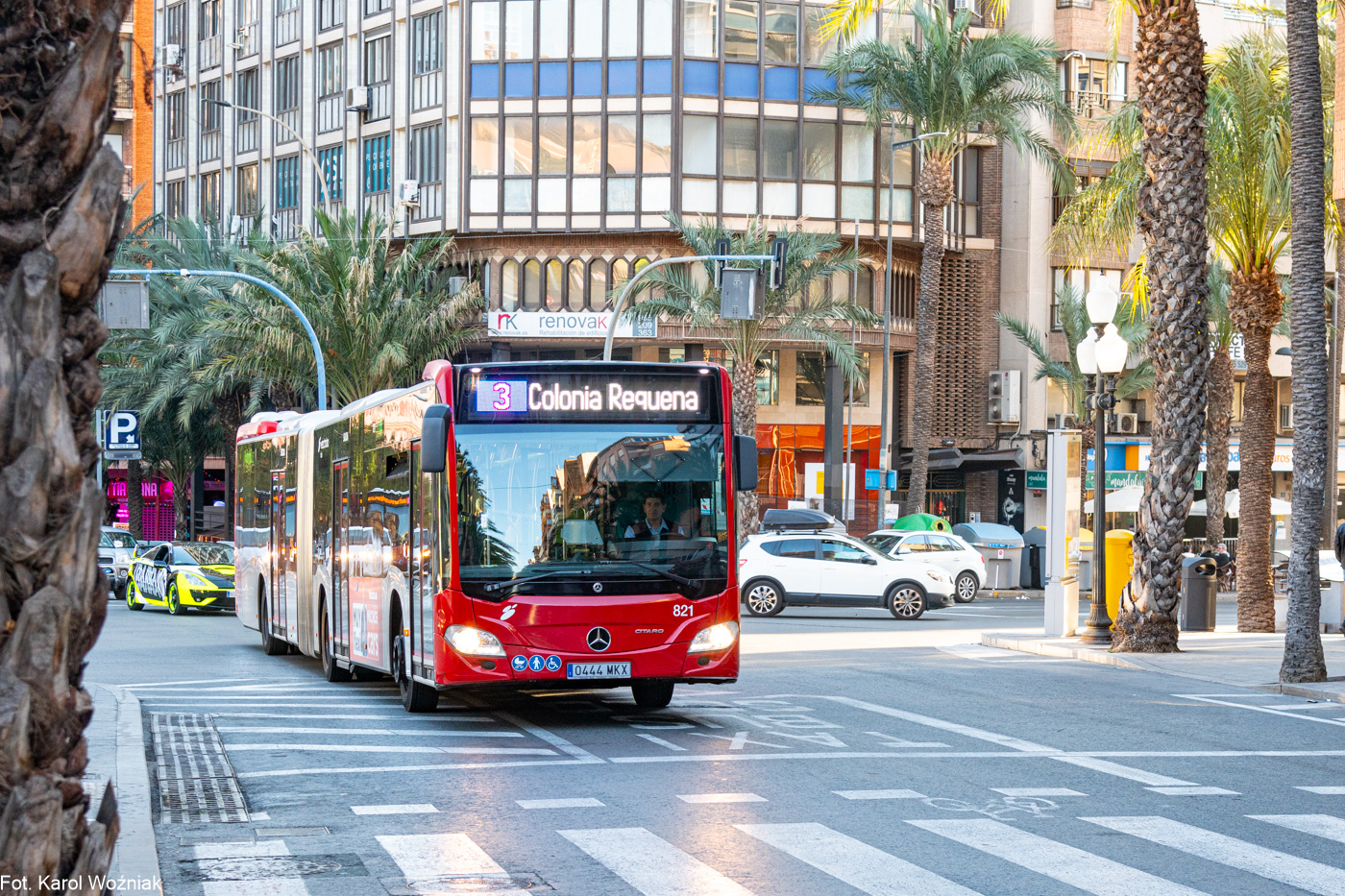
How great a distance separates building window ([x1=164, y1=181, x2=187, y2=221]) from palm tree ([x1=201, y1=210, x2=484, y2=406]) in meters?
24.9

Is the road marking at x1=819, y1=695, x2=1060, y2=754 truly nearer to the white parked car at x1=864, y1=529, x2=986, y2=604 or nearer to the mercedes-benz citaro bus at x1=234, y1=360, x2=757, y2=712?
the mercedes-benz citaro bus at x1=234, y1=360, x2=757, y2=712

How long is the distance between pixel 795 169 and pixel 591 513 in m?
39.4

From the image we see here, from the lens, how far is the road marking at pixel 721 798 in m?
10.1

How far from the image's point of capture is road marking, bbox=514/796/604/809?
9.87 meters

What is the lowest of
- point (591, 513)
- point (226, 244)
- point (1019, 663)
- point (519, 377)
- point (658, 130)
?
point (1019, 663)

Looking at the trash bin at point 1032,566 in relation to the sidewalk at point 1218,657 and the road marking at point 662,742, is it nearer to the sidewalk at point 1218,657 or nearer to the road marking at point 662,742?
the sidewalk at point 1218,657

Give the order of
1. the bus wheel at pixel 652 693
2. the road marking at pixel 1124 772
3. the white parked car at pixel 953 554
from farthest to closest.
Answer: the white parked car at pixel 953 554, the bus wheel at pixel 652 693, the road marking at pixel 1124 772

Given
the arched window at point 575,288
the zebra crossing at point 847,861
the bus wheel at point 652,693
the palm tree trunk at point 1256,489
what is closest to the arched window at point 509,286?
the arched window at point 575,288

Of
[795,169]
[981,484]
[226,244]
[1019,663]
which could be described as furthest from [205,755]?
[981,484]

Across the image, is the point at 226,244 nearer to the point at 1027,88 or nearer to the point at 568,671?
the point at 1027,88

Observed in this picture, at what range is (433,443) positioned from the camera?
527 inches

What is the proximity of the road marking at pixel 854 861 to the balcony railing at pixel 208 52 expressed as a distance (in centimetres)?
6106

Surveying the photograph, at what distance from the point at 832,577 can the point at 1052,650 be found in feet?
35.7

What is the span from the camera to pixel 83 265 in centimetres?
318
